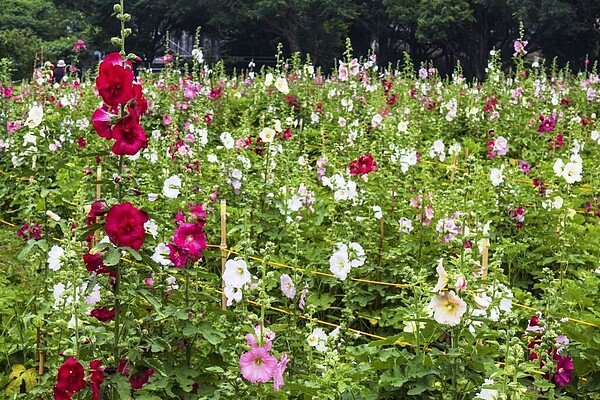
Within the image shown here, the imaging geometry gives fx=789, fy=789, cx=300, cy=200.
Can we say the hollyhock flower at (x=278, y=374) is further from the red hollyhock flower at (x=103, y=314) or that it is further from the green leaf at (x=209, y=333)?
the red hollyhock flower at (x=103, y=314)

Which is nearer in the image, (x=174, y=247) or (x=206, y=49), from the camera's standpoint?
(x=174, y=247)

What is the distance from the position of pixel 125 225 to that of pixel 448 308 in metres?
1.01

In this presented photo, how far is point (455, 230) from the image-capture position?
13.1 ft

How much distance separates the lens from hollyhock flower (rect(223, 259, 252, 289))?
2662mm

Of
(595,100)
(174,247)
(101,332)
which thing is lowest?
(595,100)

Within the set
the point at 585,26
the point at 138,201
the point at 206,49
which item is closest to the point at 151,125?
the point at 138,201

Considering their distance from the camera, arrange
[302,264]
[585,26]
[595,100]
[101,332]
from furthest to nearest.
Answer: [585,26], [595,100], [302,264], [101,332]

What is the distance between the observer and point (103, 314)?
103 inches

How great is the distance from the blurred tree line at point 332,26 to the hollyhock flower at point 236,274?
27.4 m

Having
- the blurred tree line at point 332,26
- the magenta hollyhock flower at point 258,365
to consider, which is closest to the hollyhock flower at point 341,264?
the magenta hollyhock flower at point 258,365

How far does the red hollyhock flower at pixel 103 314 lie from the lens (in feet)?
8.55

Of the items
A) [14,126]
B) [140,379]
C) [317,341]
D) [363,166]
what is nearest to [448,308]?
[317,341]

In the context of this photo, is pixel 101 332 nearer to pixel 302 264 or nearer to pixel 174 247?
pixel 174 247

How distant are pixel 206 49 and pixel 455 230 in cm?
3459
